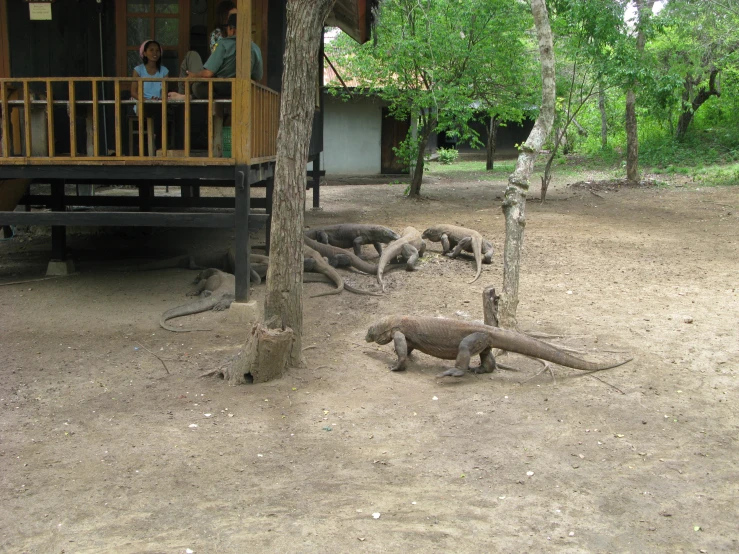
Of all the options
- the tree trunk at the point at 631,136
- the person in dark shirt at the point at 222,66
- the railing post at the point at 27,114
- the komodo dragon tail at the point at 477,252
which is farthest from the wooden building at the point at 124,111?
the tree trunk at the point at 631,136

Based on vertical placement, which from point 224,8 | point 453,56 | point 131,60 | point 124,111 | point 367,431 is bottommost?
point 367,431

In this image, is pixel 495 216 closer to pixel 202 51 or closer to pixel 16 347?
pixel 202 51

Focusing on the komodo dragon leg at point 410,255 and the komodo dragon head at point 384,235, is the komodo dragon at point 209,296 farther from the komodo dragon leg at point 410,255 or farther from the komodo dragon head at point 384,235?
the komodo dragon head at point 384,235

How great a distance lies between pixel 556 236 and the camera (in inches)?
503

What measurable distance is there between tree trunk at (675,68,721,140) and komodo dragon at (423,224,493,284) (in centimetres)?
1542

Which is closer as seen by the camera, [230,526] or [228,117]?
[230,526]

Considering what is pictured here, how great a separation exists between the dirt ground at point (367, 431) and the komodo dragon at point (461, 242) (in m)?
1.25

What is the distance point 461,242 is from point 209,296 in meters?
4.33

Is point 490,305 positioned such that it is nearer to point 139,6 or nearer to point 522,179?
point 522,179

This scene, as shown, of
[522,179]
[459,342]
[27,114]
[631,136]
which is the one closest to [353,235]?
[27,114]

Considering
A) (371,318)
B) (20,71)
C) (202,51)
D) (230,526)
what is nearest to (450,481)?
(230,526)

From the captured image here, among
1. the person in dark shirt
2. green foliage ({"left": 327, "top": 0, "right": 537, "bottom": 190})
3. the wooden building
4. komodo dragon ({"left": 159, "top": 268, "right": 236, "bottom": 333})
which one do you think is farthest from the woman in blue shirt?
green foliage ({"left": 327, "top": 0, "right": 537, "bottom": 190})

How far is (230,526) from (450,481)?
4.07 feet

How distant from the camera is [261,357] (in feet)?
19.1
